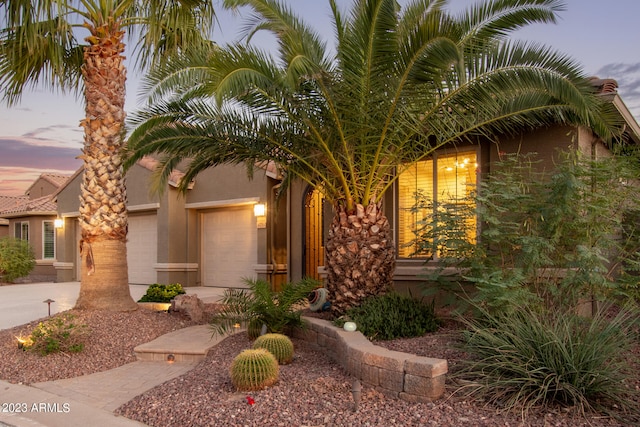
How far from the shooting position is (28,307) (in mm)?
12445

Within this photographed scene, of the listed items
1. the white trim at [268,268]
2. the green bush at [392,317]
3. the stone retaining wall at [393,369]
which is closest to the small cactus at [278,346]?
the stone retaining wall at [393,369]

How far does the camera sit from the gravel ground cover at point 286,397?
170 inches

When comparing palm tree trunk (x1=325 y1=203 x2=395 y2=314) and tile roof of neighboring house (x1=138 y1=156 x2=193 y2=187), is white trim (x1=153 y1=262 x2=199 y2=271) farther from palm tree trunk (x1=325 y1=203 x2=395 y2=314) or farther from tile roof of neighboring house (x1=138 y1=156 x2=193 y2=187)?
palm tree trunk (x1=325 y1=203 x2=395 y2=314)

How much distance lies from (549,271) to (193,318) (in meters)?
6.24

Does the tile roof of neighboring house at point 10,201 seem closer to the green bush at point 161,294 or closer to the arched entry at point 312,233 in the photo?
the green bush at point 161,294

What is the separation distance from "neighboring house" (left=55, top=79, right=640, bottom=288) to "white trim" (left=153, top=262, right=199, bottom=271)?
0.10ft

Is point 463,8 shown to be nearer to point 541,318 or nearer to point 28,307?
point 541,318

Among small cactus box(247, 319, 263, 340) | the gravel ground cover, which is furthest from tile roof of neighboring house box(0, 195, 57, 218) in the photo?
small cactus box(247, 319, 263, 340)

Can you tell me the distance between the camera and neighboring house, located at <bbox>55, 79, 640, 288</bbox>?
32.9 feet

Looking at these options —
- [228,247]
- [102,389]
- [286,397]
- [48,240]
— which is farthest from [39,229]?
[286,397]

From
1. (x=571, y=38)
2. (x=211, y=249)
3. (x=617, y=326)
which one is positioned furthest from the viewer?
(x=211, y=249)

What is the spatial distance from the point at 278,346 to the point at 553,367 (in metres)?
3.17

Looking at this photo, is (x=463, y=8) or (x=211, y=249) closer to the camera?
(x=463, y=8)

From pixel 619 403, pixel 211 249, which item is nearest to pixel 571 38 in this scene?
pixel 619 403
